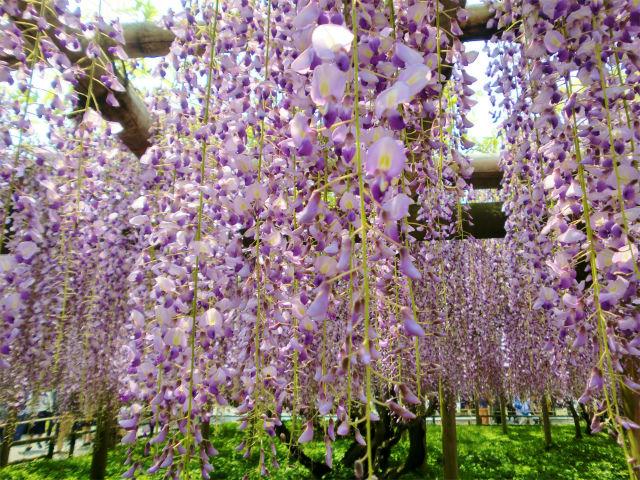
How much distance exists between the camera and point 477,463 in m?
7.57

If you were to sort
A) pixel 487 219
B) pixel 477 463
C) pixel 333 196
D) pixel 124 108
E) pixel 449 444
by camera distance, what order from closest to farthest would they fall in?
pixel 333 196, pixel 124 108, pixel 487 219, pixel 449 444, pixel 477 463

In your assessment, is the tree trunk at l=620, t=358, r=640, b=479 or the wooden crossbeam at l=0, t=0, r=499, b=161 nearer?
the tree trunk at l=620, t=358, r=640, b=479

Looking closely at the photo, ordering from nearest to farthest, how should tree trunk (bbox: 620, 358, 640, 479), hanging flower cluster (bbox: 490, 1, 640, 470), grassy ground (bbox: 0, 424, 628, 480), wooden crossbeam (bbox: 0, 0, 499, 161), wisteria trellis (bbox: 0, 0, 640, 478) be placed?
wisteria trellis (bbox: 0, 0, 640, 478) → hanging flower cluster (bbox: 490, 1, 640, 470) → tree trunk (bbox: 620, 358, 640, 479) → wooden crossbeam (bbox: 0, 0, 499, 161) → grassy ground (bbox: 0, 424, 628, 480)

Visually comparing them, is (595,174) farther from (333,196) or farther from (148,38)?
(148,38)

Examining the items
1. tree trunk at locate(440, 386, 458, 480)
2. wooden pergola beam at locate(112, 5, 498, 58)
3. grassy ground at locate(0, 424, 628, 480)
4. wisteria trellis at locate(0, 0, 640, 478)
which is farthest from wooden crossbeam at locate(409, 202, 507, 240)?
grassy ground at locate(0, 424, 628, 480)

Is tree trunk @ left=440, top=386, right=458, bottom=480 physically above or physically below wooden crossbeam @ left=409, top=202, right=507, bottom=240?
below

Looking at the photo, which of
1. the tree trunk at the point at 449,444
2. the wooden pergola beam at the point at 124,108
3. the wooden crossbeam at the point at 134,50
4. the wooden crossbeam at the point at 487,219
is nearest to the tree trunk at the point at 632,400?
the wooden crossbeam at the point at 487,219

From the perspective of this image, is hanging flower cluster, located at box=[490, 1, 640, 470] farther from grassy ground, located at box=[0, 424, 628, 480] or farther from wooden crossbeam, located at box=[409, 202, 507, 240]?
grassy ground, located at box=[0, 424, 628, 480]

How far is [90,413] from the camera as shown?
4812 mm

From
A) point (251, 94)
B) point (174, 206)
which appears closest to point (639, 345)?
point (174, 206)

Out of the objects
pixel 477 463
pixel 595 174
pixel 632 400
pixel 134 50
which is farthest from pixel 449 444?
pixel 134 50

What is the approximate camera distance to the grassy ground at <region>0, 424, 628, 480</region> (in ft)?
21.2

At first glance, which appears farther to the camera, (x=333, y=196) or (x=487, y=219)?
(x=487, y=219)

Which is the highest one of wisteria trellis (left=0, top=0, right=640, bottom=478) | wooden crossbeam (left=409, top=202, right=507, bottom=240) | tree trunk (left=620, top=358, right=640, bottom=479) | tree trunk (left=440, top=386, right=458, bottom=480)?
wooden crossbeam (left=409, top=202, right=507, bottom=240)
